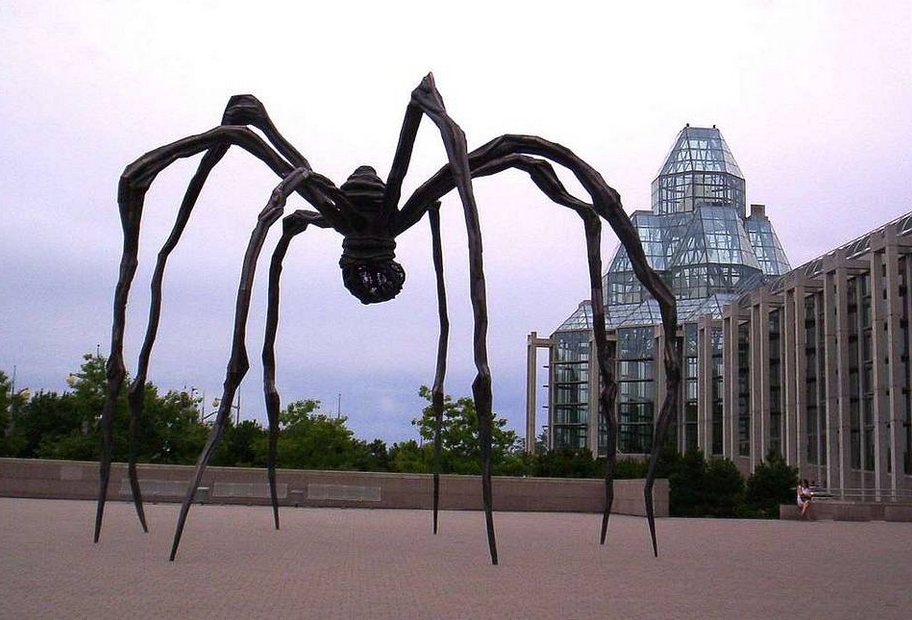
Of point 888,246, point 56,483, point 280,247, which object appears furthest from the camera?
point 888,246

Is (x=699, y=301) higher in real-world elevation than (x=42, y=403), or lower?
higher

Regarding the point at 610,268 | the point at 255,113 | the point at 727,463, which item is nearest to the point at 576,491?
the point at 727,463

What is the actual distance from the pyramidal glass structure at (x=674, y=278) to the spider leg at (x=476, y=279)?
47.9 metres

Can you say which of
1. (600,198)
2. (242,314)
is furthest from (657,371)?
(242,314)

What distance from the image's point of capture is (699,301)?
56.7 metres

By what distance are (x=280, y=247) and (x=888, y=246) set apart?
29.7 metres

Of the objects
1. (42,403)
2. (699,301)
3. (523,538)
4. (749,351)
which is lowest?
(523,538)

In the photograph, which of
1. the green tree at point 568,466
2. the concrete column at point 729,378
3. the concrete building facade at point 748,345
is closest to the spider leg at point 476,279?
the green tree at point 568,466

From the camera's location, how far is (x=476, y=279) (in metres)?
6.20

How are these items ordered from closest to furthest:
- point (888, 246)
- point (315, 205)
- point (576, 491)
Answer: point (315, 205)
point (576, 491)
point (888, 246)

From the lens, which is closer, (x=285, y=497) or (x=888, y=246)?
(x=285, y=497)

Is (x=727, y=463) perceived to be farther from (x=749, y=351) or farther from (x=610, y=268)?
(x=610, y=268)

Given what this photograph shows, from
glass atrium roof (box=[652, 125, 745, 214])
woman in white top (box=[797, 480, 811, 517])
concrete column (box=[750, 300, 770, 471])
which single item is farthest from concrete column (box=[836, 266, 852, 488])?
glass atrium roof (box=[652, 125, 745, 214])

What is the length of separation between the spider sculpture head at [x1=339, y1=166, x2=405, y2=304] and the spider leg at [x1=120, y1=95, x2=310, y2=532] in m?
0.48
